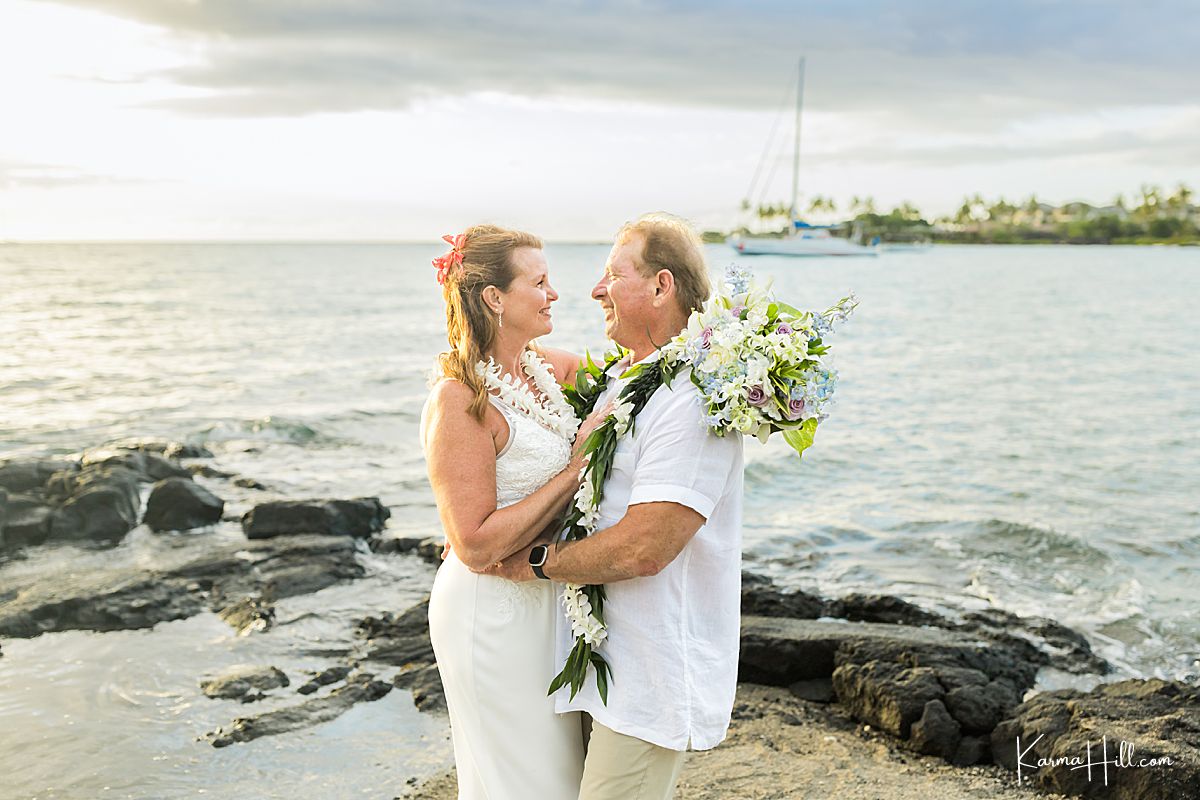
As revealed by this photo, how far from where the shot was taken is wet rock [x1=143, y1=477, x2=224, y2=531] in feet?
40.7

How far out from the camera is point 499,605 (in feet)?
12.4

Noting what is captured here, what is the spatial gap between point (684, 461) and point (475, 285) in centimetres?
111

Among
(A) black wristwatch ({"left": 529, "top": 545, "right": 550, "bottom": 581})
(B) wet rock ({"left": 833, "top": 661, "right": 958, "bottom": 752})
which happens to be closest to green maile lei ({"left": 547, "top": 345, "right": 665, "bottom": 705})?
(A) black wristwatch ({"left": 529, "top": 545, "right": 550, "bottom": 581})

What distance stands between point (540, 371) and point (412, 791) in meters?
3.19

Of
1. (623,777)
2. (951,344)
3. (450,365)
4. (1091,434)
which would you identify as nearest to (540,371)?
(450,365)

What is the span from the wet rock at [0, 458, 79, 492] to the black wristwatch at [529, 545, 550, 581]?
11835 mm

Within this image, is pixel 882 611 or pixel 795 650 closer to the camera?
pixel 795 650

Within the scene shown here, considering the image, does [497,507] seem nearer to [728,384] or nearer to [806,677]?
[728,384]

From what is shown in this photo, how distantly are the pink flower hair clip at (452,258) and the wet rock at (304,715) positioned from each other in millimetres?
4314

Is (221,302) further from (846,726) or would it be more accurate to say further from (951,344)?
(846,726)

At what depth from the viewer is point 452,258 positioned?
3.87 m

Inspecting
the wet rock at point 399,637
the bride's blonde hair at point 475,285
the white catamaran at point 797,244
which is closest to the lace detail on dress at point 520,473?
the bride's blonde hair at point 475,285

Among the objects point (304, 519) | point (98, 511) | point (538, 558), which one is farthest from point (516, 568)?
point (98, 511)

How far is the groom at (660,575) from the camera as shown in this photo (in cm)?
328
